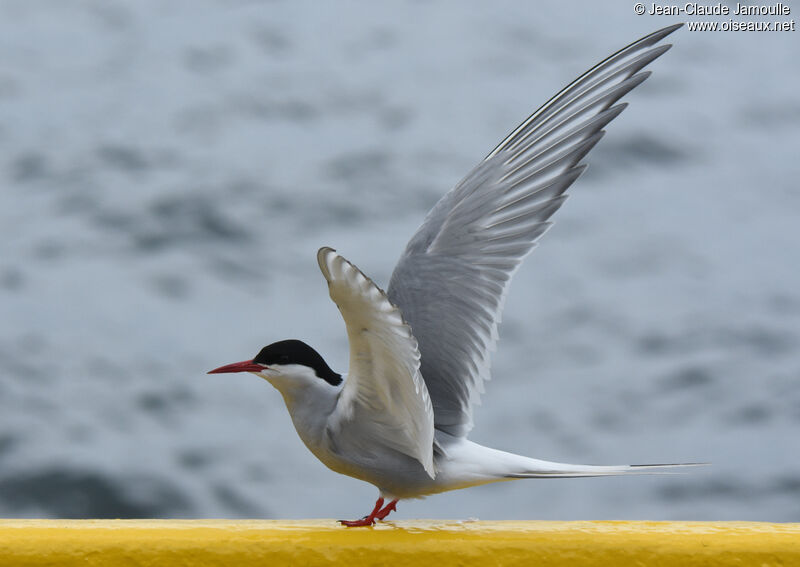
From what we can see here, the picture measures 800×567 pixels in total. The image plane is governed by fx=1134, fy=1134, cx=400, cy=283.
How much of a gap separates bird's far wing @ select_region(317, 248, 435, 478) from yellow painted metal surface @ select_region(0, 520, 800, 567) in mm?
292

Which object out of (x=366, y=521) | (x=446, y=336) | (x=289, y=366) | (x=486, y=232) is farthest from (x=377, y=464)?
(x=486, y=232)

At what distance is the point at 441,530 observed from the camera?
2.57 metres

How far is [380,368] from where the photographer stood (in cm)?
253

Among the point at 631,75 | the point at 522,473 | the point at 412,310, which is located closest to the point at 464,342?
the point at 412,310

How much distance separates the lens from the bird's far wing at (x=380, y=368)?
7.39ft

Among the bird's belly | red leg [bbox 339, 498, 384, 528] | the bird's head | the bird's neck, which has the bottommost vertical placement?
red leg [bbox 339, 498, 384, 528]

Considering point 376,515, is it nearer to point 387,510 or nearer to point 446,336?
point 387,510

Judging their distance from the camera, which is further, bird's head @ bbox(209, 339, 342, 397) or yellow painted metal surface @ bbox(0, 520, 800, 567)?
bird's head @ bbox(209, 339, 342, 397)

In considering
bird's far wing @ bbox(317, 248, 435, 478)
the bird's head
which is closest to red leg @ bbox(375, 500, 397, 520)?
bird's far wing @ bbox(317, 248, 435, 478)

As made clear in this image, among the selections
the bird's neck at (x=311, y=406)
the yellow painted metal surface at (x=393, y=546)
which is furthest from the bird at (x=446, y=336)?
the yellow painted metal surface at (x=393, y=546)

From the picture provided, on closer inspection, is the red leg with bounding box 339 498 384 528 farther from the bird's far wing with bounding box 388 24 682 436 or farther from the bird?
the bird's far wing with bounding box 388 24 682 436

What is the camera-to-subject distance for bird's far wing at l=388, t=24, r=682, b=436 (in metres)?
3.12

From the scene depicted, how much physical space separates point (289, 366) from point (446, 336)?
0.52 meters

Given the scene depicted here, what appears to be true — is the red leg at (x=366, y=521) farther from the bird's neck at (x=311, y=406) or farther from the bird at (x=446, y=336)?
the bird's neck at (x=311, y=406)
